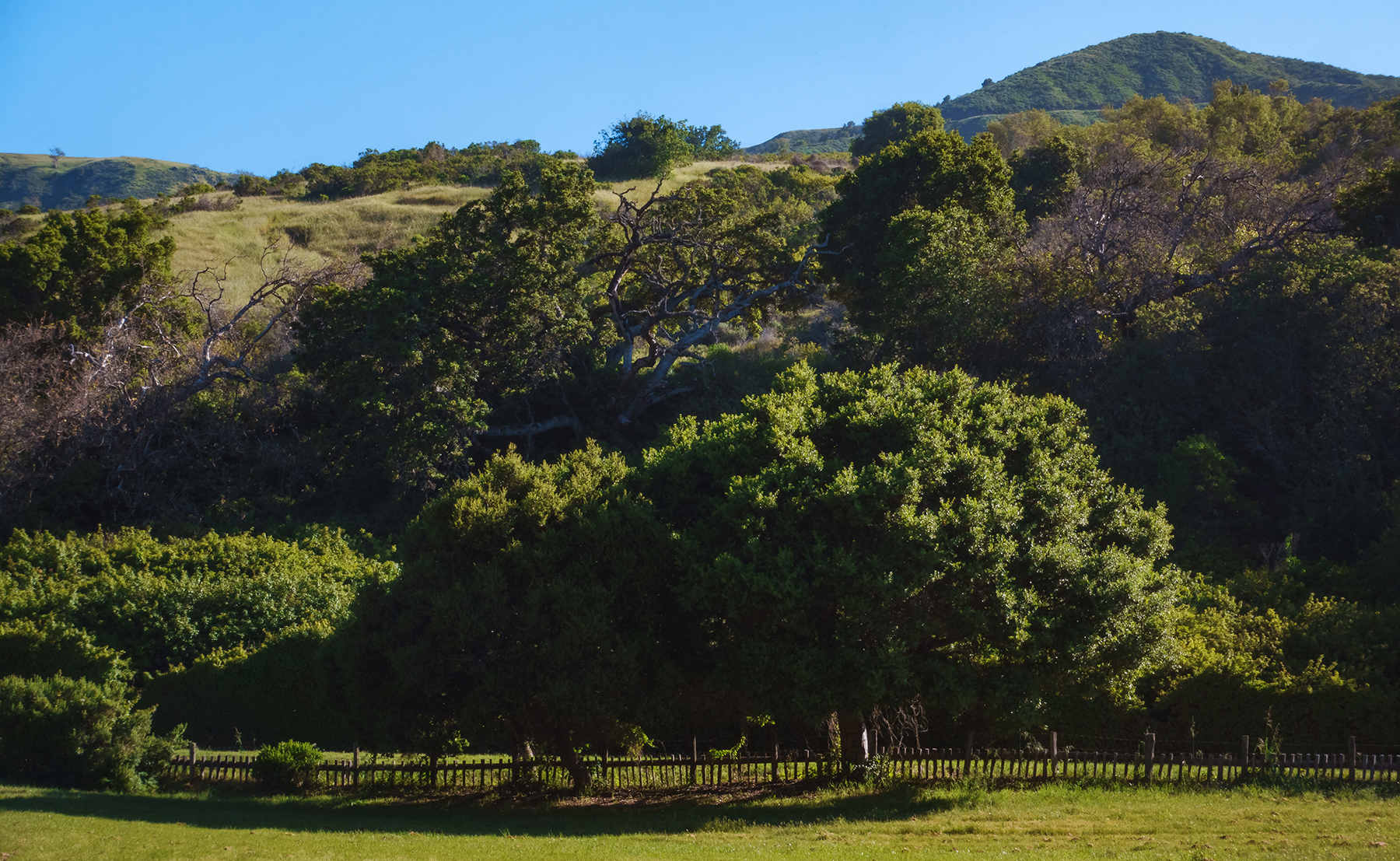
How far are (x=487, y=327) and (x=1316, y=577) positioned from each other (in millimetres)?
25310

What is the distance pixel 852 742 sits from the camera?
17078 mm

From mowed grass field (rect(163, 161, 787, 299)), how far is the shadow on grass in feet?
110

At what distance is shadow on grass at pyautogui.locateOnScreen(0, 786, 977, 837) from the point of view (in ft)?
49.2

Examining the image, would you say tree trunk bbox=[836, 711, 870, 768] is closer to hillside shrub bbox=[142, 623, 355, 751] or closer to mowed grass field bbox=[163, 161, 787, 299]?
hillside shrub bbox=[142, 623, 355, 751]

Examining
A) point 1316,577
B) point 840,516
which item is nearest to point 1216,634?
point 1316,577

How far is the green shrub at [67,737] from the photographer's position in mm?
17031

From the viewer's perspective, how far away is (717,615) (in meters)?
15.9

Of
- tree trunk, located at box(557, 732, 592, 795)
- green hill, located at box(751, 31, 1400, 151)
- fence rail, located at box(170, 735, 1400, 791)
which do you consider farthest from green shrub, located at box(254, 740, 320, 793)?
green hill, located at box(751, 31, 1400, 151)

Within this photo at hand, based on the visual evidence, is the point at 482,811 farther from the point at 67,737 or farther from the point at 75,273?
the point at 75,273

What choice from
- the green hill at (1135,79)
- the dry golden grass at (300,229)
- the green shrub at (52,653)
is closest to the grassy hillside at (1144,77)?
the green hill at (1135,79)

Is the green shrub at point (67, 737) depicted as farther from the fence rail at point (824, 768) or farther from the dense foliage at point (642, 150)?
the dense foliage at point (642, 150)

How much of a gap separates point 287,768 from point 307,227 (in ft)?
165

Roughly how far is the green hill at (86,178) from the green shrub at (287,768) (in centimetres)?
11491

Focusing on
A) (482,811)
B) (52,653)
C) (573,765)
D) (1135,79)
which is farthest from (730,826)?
(1135,79)
